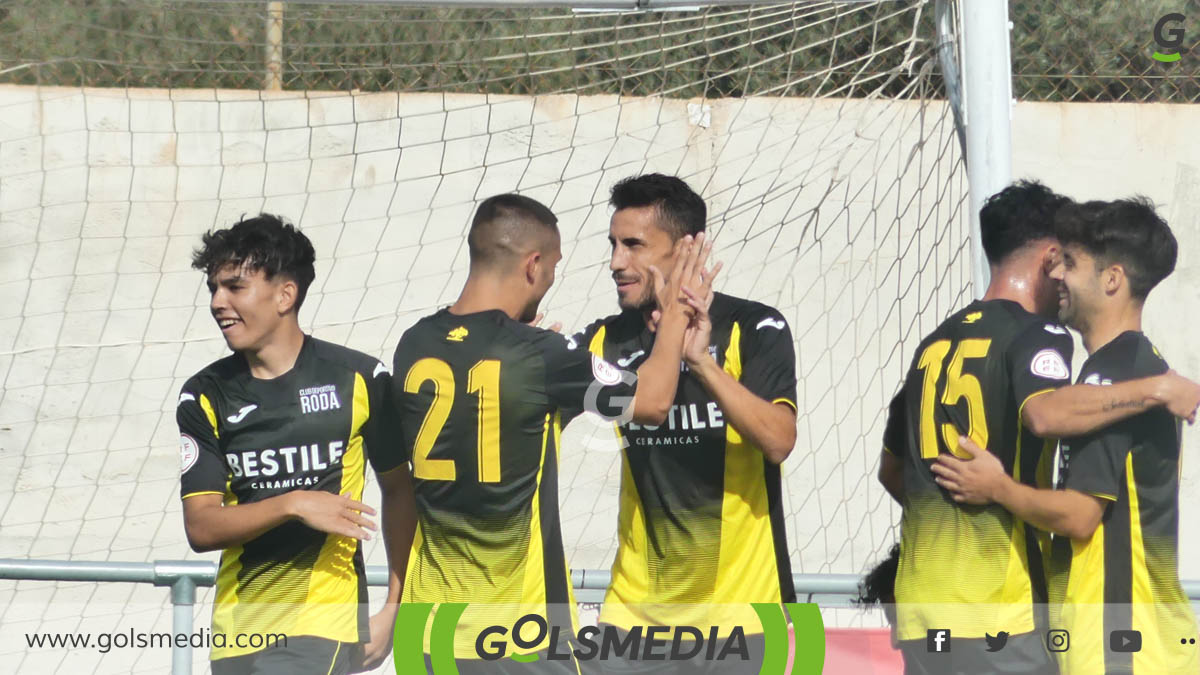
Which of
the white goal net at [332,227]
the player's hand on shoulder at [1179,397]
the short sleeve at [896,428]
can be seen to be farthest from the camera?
the white goal net at [332,227]

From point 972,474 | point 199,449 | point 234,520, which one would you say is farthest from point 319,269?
point 972,474

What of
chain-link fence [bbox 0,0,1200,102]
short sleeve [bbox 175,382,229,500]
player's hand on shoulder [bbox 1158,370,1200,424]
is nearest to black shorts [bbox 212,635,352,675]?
short sleeve [bbox 175,382,229,500]

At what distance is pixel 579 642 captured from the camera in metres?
3.31

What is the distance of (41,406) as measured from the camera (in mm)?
6938

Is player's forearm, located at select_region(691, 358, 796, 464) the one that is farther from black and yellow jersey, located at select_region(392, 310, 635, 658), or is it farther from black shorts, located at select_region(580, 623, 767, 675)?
black shorts, located at select_region(580, 623, 767, 675)

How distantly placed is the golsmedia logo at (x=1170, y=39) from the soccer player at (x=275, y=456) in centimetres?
580

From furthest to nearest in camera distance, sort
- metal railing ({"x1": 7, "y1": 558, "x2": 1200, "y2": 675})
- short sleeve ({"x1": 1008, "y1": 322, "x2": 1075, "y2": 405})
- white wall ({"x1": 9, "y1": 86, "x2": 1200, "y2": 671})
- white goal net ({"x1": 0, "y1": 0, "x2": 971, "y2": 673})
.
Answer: white wall ({"x1": 9, "y1": 86, "x2": 1200, "y2": 671}), white goal net ({"x1": 0, "y1": 0, "x2": 971, "y2": 673}), metal railing ({"x1": 7, "y1": 558, "x2": 1200, "y2": 675}), short sleeve ({"x1": 1008, "y1": 322, "x2": 1075, "y2": 405})

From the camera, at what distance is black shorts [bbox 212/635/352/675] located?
10.8 feet

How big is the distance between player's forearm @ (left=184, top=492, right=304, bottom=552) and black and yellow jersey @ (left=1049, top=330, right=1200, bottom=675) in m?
1.93

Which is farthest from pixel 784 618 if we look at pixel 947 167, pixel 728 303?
pixel 947 167

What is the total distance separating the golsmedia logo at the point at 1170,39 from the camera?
739cm

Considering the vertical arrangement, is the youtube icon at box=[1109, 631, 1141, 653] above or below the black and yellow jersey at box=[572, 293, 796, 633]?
below

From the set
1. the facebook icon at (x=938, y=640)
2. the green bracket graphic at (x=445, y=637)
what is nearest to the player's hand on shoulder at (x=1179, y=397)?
the facebook icon at (x=938, y=640)

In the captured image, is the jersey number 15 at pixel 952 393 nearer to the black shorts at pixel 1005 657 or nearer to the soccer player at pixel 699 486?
the soccer player at pixel 699 486
